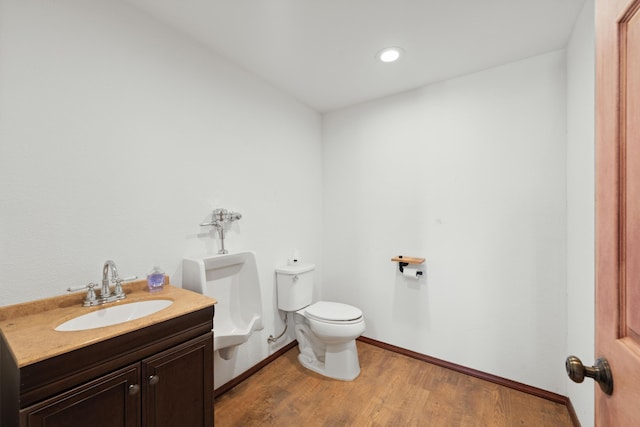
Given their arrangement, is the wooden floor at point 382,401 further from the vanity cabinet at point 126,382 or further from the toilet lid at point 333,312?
the vanity cabinet at point 126,382

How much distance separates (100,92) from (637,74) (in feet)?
6.27

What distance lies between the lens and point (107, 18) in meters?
1.36

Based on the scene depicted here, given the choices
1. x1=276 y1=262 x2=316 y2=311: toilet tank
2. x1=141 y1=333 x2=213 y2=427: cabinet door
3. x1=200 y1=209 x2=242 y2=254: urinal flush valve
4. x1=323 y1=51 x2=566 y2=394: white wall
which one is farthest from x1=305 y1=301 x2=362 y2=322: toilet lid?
x1=141 y1=333 x2=213 y2=427: cabinet door

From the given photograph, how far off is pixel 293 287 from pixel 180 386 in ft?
3.86

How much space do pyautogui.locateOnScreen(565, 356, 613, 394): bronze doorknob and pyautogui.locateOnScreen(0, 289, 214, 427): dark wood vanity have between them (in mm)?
1301

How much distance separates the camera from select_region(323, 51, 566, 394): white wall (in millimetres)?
1803

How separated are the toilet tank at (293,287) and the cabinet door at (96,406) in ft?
4.29

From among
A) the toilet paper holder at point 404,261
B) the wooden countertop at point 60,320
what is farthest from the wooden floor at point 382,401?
the wooden countertop at point 60,320

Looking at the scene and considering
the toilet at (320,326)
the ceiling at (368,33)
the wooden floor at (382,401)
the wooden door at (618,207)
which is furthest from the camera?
the toilet at (320,326)

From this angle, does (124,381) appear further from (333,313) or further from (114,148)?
(333,313)

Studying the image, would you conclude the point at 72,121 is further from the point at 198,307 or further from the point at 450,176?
the point at 450,176

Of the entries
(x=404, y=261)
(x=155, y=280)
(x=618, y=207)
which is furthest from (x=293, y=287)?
(x=618, y=207)

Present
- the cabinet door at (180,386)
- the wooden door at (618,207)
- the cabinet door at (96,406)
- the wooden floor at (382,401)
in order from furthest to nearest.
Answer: the wooden floor at (382,401) → the cabinet door at (180,386) → the cabinet door at (96,406) → the wooden door at (618,207)

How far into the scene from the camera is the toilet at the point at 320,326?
200 cm
